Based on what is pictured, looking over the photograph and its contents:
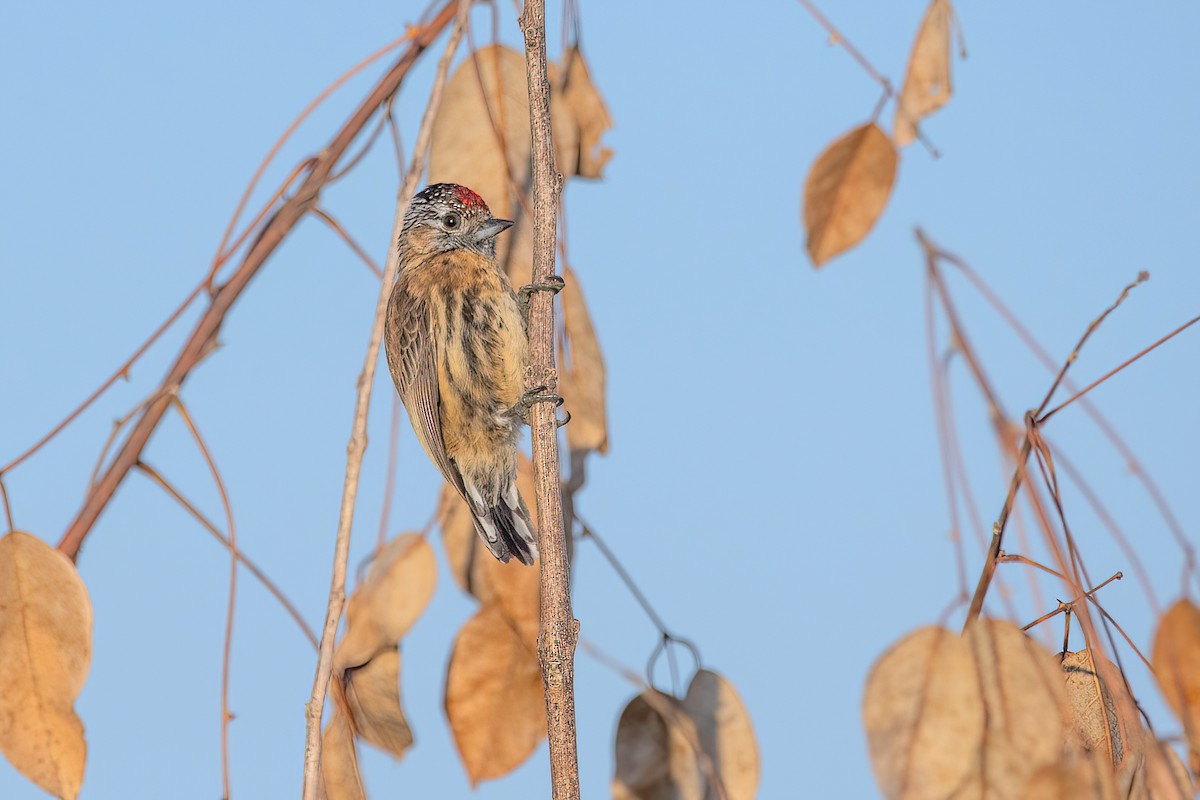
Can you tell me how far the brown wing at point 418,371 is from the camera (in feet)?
12.3

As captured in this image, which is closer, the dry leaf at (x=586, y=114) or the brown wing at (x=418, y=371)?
the dry leaf at (x=586, y=114)

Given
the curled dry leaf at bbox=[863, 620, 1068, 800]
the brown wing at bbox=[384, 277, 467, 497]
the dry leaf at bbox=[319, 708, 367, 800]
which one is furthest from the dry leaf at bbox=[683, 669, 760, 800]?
the brown wing at bbox=[384, 277, 467, 497]

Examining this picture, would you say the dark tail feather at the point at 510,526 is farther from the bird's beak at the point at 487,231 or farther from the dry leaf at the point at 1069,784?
the dry leaf at the point at 1069,784

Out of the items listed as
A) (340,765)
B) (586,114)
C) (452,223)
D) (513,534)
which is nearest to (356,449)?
(340,765)

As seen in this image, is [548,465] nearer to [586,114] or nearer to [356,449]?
[356,449]

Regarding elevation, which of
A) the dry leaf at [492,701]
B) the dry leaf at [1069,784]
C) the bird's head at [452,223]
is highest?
the bird's head at [452,223]

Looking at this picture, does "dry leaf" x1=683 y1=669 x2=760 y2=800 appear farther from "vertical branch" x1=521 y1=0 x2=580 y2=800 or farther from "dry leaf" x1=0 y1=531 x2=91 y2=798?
"dry leaf" x1=0 y1=531 x2=91 y2=798

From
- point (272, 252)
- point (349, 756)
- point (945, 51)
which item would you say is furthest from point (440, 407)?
point (945, 51)

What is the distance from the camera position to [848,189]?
89.7 inches

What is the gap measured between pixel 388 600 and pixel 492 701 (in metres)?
0.31

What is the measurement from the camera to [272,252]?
2.61 m

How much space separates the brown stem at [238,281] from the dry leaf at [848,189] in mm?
939

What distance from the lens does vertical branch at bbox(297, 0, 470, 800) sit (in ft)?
7.31

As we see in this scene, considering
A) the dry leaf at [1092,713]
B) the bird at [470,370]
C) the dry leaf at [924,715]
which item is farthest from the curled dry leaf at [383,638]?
the dry leaf at [1092,713]
